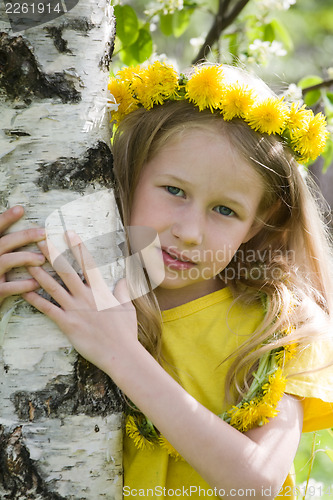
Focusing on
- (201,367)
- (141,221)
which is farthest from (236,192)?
(201,367)

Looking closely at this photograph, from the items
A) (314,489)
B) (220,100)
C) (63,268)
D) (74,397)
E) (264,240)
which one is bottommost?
(314,489)

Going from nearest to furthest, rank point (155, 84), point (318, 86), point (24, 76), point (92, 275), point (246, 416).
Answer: point (24, 76), point (92, 275), point (246, 416), point (155, 84), point (318, 86)

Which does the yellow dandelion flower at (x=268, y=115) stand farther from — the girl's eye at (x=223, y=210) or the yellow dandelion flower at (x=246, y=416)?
the yellow dandelion flower at (x=246, y=416)

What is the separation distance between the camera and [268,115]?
1.74 meters

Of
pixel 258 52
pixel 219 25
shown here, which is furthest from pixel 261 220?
pixel 219 25

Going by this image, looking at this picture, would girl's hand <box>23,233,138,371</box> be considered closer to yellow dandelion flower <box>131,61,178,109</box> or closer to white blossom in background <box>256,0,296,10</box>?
yellow dandelion flower <box>131,61,178,109</box>

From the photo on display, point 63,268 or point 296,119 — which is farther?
point 296,119

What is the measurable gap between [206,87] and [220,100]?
0.19 feet

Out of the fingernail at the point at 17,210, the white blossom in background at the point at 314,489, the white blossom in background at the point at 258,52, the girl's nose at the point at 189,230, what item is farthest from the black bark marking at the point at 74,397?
the white blossom in background at the point at 258,52

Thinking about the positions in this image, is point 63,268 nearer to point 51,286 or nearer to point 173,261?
point 51,286

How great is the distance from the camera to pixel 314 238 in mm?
2041

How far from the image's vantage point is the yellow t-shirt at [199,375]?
163cm

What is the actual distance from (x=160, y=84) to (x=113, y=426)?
102cm

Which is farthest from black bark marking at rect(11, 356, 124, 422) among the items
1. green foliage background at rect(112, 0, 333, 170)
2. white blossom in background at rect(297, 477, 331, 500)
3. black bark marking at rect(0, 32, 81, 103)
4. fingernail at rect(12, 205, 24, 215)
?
white blossom in background at rect(297, 477, 331, 500)
